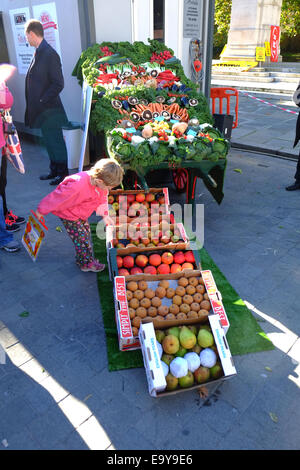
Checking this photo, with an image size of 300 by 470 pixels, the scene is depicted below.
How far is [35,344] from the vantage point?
3.17 meters

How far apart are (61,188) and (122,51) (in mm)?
4241

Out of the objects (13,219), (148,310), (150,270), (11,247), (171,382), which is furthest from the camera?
(13,219)

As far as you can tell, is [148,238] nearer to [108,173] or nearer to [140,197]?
[140,197]

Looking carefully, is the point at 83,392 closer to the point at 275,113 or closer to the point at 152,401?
the point at 152,401

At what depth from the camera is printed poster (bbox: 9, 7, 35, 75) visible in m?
7.86

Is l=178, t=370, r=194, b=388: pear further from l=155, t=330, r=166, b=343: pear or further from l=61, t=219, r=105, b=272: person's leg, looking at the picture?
l=61, t=219, r=105, b=272: person's leg

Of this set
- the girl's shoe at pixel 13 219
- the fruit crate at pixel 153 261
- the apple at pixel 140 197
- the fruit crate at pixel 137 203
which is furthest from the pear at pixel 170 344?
the girl's shoe at pixel 13 219

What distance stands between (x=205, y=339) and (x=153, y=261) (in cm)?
108

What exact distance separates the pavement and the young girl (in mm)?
693

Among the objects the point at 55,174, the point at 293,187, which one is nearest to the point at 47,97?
the point at 55,174

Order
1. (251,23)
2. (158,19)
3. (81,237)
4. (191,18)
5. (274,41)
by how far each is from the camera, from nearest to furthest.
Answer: (81,237) < (158,19) < (191,18) < (251,23) < (274,41)

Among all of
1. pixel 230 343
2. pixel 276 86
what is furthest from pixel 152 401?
pixel 276 86

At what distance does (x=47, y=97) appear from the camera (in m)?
6.08

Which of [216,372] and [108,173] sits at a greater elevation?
[108,173]
